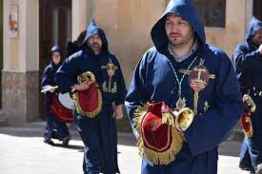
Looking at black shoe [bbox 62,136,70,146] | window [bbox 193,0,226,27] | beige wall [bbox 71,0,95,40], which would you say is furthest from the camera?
beige wall [bbox 71,0,95,40]

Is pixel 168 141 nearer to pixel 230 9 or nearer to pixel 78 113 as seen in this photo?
pixel 78 113

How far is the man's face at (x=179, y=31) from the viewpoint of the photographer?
443 centimetres

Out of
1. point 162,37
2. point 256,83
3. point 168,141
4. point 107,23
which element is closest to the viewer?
point 168,141

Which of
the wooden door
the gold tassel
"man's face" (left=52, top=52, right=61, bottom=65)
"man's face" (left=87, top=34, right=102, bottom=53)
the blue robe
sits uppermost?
the wooden door

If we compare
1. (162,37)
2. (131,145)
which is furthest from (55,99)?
(162,37)

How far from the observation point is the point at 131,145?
11367 millimetres

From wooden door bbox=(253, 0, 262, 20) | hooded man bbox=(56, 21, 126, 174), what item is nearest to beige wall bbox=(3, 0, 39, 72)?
wooden door bbox=(253, 0, 262, 20)

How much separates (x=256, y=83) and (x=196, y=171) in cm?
410

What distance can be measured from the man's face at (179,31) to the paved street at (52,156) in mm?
4896

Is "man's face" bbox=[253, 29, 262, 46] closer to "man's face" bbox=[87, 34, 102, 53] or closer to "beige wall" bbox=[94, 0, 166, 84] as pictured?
"man's face" bbox=[87, 34, 102, 53]

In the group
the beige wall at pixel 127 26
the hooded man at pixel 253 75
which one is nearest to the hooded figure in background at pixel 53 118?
the beige wall at pixel 127 26

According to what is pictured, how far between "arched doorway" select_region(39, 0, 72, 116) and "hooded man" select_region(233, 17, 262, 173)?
20.1ft

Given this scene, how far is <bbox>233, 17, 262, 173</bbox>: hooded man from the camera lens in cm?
828

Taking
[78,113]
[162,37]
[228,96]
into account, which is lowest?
[78,113]
